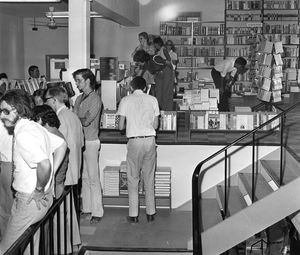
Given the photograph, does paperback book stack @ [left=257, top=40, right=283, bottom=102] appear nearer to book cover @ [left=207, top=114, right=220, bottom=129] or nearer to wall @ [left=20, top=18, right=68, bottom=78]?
book cover @ [left=207, top=114, right=220, bottom=129]

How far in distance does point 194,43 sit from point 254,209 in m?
11.0

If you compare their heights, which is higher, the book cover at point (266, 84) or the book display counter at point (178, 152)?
the book cover at point (266, 84)

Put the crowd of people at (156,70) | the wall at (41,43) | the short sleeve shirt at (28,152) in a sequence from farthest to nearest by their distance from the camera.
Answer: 1. the wall at (41,43)
2. the crowd of people at (156,70)
3. the short sleeve shirt at (28,152)

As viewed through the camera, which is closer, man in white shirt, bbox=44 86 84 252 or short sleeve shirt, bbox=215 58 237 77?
man in white shirt, bbox=44 86 84 252

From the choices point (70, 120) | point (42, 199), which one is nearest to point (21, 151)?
point (42, 199)

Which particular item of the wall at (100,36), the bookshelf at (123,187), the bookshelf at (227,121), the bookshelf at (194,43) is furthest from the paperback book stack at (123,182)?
the bookshelf at (194,43)

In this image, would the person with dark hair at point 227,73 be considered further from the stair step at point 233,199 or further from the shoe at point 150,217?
the shoe at point 150,217

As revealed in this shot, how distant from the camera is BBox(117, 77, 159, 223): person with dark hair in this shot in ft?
21.7

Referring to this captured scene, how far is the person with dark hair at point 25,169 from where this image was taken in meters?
3.83

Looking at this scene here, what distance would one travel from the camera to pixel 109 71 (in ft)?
36.0

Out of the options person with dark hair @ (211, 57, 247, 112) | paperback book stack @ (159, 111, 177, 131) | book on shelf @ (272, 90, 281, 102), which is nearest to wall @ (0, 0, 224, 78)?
book on shelf @ (272, 90, 281, 102)

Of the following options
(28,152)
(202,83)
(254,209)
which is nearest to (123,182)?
(254,209)

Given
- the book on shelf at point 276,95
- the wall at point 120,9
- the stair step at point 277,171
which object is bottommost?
the stair step at point 277,171

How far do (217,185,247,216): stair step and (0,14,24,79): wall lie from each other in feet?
28.4
